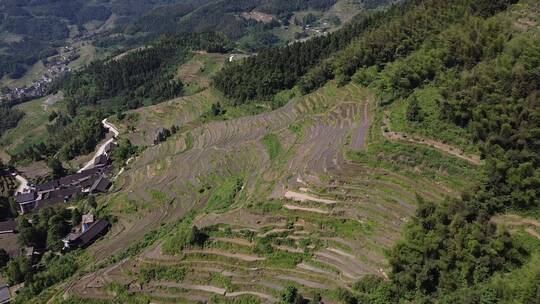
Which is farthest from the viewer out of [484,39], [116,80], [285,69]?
[116,80]

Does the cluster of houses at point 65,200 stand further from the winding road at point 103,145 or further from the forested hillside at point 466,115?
the forested hillside at point 466,115

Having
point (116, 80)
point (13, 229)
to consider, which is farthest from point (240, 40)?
point (13, 229)

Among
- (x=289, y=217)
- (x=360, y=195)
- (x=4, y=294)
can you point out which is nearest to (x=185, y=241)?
(x=289, y=217)

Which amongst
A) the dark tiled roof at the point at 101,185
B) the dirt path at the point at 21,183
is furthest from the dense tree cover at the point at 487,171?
the dirt path at the point at 21,183

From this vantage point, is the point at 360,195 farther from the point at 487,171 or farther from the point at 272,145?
the point at 272,145

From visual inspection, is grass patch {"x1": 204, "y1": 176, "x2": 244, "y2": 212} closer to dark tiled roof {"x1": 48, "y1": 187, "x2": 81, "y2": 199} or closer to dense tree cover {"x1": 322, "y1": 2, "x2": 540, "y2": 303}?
dense tree cover {"x1": 322, "y1": 2, "x2": 540, "y2": 303}

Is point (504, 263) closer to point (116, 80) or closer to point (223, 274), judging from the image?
point (223, 274)

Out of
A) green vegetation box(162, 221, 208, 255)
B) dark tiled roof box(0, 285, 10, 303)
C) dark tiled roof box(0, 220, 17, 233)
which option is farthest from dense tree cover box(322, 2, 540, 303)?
dark tiled roof box(0, 220, 17, 233)
